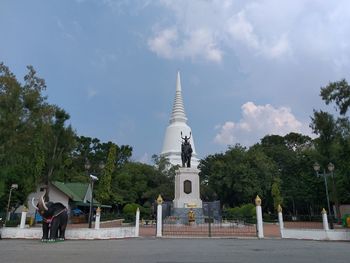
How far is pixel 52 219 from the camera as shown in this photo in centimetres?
1582

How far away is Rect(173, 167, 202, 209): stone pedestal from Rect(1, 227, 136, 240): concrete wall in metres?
13.2

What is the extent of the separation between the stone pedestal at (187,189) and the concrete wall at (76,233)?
13.2m

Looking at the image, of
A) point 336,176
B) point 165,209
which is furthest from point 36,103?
point 336,176

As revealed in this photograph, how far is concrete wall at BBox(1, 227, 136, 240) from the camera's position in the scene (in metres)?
17.8

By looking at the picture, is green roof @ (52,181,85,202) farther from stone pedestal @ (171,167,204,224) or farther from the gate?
the gate

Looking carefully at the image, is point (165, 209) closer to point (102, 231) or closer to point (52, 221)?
point (102, 231)

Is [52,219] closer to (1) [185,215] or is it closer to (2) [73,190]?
(1) [185,215]

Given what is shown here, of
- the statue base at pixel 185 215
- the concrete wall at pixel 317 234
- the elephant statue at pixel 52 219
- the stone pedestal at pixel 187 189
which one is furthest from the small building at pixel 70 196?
the concrete wall at pixel 317 234

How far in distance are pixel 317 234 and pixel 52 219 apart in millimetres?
13355

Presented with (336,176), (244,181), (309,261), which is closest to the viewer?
(309,261)

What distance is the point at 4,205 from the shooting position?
33844 millimetres

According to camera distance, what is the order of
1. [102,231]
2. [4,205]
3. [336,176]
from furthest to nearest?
[336,176], [4,205], [102,231]

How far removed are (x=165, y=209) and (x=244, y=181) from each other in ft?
62.3

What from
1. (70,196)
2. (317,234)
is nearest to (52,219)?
(317,234)
